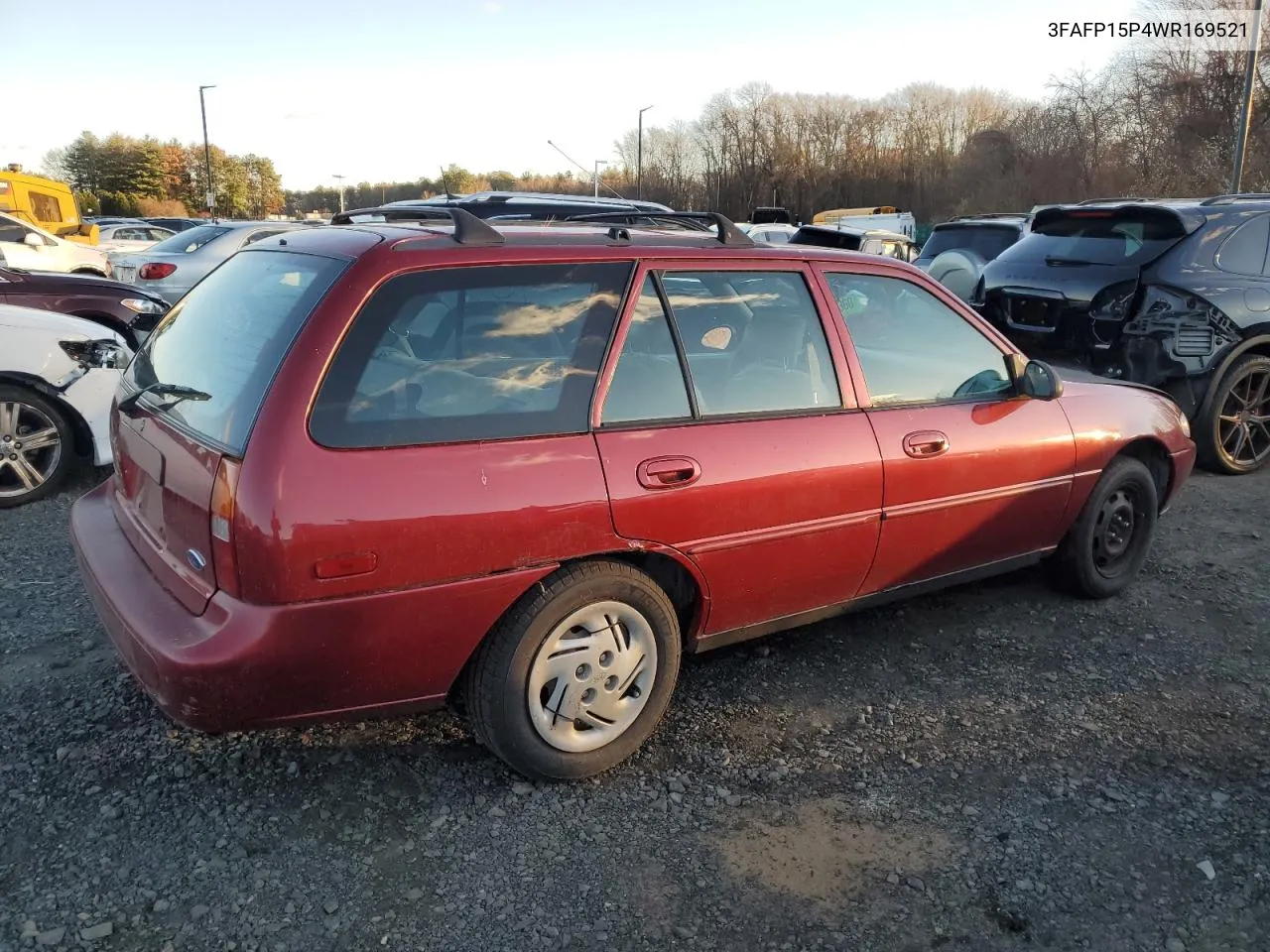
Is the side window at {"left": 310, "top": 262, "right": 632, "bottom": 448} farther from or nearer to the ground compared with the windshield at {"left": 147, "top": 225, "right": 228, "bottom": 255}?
nearer to the ground

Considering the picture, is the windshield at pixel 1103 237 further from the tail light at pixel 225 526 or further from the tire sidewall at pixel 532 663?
the tail light at pixel 225 526

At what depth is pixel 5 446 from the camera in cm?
540

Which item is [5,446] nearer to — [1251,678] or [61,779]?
[61,779]

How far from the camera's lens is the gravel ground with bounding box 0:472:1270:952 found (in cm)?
236

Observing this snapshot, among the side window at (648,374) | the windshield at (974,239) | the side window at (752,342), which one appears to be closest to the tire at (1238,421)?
the side window at (752,342)

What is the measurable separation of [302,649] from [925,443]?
89.8 inches

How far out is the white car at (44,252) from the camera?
13.4m

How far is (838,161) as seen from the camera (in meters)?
60.2

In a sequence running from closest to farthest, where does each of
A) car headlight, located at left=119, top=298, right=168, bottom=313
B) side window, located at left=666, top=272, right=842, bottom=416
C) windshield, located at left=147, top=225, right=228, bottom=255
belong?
side window, located at left=666, top=272, right=842, bottom=416, car headlight, located at left=119, top=298, right=168, bottom=313, windshield, located at left=147, top=225, right=228, bottom=255

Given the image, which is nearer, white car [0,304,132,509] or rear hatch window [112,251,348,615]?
rear hatch window [112,251,348,615]

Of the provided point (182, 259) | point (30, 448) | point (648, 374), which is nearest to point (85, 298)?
point (30, 448)

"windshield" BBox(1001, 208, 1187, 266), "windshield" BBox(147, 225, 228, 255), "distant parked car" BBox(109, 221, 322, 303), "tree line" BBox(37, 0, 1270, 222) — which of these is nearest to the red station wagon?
"windshield" BBox(1001, 208, 1187, 266)

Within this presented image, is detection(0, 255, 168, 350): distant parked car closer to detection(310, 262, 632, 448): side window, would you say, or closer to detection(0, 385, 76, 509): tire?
detection(0, 385, 76, 509): tire

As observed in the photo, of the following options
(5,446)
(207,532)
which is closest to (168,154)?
(5,446)
